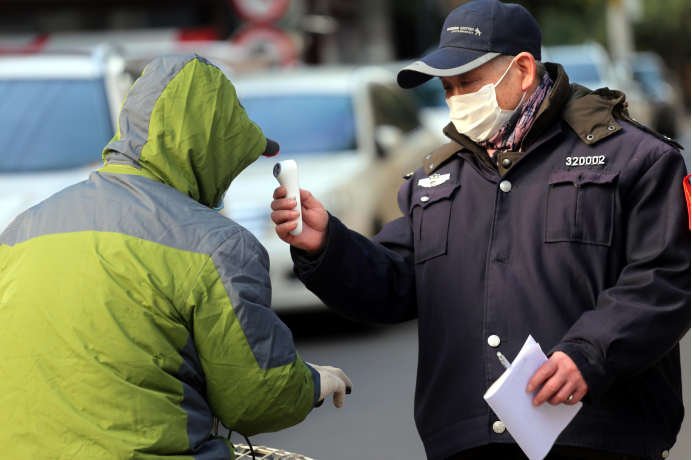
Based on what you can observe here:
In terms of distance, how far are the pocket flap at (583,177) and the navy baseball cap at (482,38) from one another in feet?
1.51

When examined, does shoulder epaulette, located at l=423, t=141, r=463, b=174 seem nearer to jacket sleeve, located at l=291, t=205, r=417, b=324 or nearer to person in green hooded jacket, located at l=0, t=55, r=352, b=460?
jacket sleeve, located at l=291, t=205, r=417, b=324

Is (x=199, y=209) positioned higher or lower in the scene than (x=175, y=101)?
lower

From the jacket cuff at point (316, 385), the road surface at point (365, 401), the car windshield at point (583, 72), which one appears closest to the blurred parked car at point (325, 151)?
the road surface at point (365, 401)

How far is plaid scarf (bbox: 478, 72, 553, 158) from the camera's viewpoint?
2.75m

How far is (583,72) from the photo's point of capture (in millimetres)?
16656

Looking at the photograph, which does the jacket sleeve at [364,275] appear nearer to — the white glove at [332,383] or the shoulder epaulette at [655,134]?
the white glove at [332,383]

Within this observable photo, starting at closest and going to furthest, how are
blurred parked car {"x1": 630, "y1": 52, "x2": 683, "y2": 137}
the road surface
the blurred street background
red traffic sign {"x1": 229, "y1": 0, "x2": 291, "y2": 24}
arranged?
the road surface
the blurred street background
red traffic sign {"x1": 229, "y1": 0, "x2": 291, "y2": 24}
blurred parked car {"x1": 630, "y1": 52, "x2": 683, "y2": 137}

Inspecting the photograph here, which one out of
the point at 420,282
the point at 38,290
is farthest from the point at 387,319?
the point at 38,290

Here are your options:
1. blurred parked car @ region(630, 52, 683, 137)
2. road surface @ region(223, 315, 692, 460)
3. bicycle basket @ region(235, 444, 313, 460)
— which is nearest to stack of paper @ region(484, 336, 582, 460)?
bicycle basket @ region(235, 444, 313, 460)

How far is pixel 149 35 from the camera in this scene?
1634 cm

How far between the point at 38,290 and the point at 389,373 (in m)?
4.77

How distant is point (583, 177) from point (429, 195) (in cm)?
52

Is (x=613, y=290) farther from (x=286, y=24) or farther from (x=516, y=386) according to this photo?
(x=286, y=24)

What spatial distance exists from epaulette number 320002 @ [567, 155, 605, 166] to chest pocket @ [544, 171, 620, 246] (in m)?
0.03
